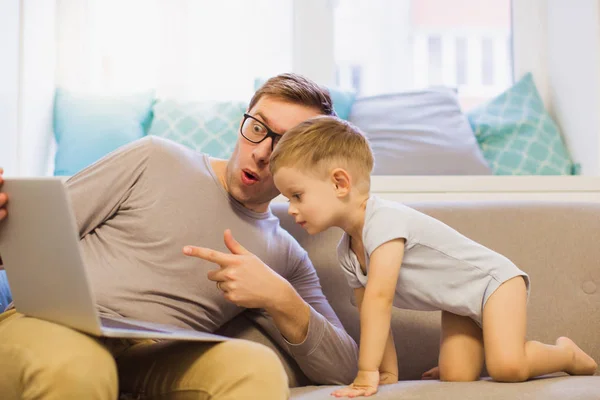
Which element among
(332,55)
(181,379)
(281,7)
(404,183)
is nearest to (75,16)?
(281,7)

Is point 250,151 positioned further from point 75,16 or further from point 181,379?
point 75,16

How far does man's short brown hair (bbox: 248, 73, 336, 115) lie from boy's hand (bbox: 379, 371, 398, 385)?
2.03 ft

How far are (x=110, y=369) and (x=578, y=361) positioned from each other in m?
1.07

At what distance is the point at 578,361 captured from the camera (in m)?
1.59

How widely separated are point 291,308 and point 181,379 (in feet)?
1.06

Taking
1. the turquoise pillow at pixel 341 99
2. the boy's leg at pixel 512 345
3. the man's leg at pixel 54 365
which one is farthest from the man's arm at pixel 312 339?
the turquoise pillow at pixel 341 99

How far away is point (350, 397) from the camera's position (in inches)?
51.1

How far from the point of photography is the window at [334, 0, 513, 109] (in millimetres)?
2914

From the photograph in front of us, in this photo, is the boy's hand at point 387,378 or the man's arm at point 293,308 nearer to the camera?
the man's arm at point 293,308

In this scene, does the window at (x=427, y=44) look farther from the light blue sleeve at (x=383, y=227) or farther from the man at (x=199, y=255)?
the light blue sleeve at (x=383, y=227)

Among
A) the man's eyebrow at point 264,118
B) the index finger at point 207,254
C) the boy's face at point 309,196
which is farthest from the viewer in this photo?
the man's eyebrow at point 264,118

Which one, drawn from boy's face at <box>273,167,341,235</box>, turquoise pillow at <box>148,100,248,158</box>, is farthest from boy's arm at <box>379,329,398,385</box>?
turquoise pillow at <box>148,100,248,158</box>

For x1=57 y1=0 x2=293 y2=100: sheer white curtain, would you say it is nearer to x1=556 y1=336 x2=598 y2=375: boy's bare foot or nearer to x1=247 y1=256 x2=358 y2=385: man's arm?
x1=247 y1=256 x2=358 y2=385: man's arm

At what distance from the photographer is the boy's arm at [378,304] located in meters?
1.39
